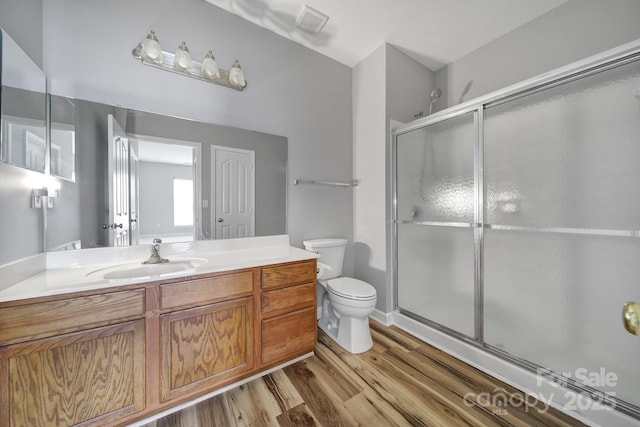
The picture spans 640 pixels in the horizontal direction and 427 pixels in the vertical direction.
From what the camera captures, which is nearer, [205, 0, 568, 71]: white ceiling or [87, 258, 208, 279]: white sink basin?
[87, 258, 208, 279]: white sink basin

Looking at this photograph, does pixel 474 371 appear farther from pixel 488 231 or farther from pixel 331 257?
pixel 331 257

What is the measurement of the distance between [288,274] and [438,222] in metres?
1.34

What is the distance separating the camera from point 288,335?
1.50 metres

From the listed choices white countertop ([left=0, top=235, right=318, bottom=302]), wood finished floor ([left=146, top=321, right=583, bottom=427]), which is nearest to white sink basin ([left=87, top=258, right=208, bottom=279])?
white countertop ([left=0, top=235, right=318, bottom=302])

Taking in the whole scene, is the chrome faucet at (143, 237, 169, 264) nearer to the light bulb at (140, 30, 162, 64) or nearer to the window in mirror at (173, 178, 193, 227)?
the window in mirror at (173, 178, 193, 227)

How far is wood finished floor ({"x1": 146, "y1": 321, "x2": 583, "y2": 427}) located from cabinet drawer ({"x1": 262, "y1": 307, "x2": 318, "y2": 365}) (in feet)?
0.45

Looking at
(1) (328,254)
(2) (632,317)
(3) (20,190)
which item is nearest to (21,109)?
(3) (20,190)

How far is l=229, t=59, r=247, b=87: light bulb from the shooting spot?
170cm

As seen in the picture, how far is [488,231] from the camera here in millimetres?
1637

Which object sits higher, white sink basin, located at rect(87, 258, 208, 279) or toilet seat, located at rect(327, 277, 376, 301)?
white sink basin, located at rect(87, 258, 208, 279)

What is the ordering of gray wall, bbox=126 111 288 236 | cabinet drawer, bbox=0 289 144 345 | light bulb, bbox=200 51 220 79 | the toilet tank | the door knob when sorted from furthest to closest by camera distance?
the toilet tank, light bulb, bbox=200 51 220 79, gray wall, bbox=126 111 288 236, cabinet drawer, bbox=0 289 144 345, the door knob

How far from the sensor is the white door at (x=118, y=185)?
1369 millimetres

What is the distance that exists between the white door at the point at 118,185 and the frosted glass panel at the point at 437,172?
2.15 metres

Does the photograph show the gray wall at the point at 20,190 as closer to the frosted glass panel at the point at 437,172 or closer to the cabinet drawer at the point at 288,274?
the cabinet drawer at the point at 288,274
